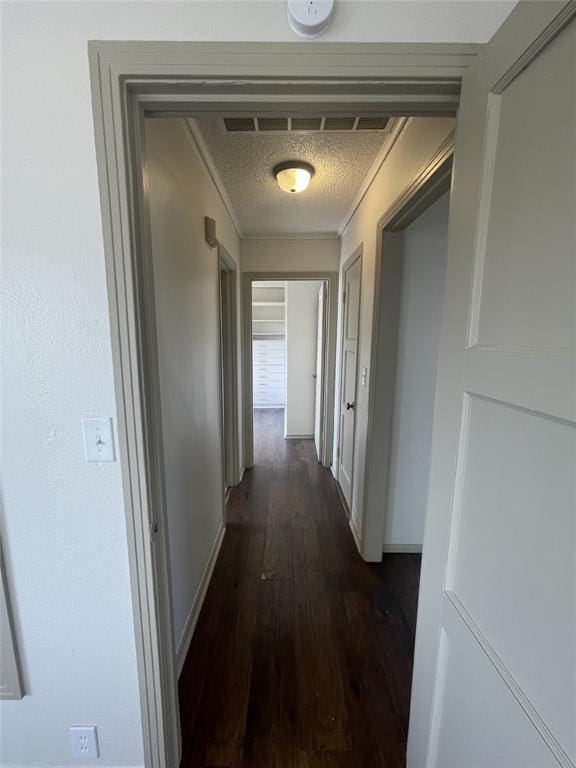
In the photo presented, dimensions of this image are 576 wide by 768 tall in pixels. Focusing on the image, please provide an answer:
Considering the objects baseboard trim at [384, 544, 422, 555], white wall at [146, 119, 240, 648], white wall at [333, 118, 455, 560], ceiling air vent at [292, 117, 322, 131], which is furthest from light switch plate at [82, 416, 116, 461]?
baseboard trim at [384, 544, 422, 555]

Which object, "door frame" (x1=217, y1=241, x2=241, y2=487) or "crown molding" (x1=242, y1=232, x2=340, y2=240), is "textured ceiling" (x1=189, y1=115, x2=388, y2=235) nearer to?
"crown molding" (x1=242, y1=232, x2=340, y2=240)

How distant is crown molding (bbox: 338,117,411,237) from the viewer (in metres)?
1.46

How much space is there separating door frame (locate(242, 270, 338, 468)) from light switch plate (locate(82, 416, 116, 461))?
2.42 m

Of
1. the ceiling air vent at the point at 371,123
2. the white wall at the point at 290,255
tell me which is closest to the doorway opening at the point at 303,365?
the white wall at the point at 290,255

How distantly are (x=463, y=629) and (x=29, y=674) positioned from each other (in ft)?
4.15

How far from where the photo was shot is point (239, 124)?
4.80ft

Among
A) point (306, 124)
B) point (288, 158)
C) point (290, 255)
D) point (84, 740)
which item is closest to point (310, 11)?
point (306, 124)

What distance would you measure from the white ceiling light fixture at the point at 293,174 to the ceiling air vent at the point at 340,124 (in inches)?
13.6

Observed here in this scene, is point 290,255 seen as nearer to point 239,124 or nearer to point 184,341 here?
point 239,124

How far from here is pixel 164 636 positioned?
38.3 inches

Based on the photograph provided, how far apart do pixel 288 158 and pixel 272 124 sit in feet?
1.18

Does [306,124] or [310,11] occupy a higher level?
[306,124]

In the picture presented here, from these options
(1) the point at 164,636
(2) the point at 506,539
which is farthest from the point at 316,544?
(2) the point at 506,539

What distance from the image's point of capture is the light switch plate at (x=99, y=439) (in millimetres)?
835
